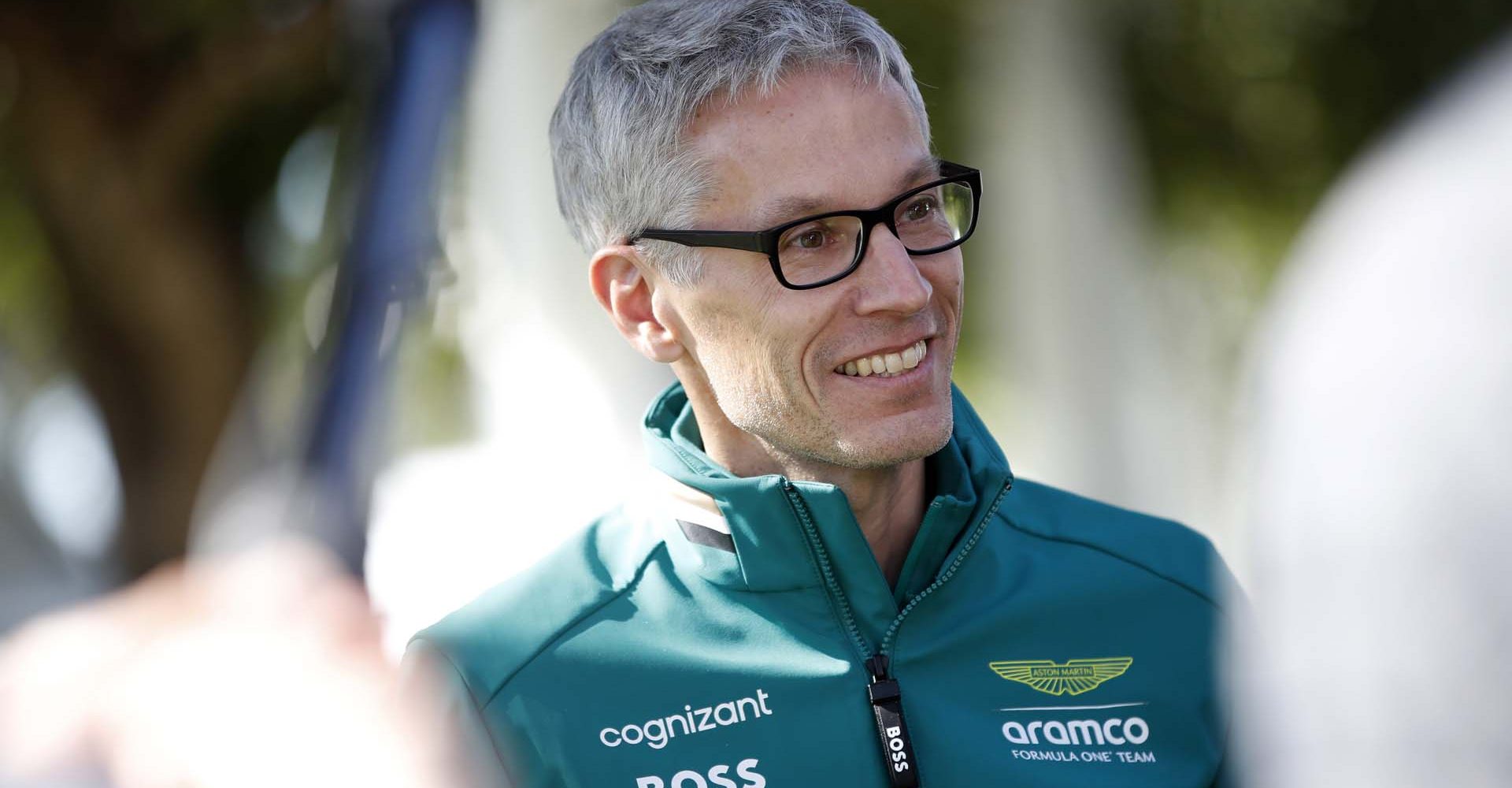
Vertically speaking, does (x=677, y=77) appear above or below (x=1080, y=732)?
above

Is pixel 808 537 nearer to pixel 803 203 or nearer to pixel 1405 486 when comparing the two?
pixel 803 203

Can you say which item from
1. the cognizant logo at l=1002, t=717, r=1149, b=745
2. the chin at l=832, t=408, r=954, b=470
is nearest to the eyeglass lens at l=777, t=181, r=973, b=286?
the chin at l=832, t=408, r=954, b=470

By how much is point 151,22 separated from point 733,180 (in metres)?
5.43

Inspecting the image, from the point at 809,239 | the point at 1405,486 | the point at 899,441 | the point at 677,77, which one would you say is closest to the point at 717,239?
the point at 809,239

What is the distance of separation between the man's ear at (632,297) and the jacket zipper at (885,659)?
52cm

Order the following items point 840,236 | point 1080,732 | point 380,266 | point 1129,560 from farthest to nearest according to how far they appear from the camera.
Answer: point 1129,560 → point 840,236 → point 1080,732 → point 380,266

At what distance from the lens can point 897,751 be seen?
80.7 inches

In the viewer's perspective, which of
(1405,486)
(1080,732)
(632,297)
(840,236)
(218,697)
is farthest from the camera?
(632,297)

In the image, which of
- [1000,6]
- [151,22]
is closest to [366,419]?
[151,22]

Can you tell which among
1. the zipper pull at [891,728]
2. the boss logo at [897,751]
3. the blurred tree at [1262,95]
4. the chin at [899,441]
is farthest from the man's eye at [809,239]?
the blurred tree at [1262,95]

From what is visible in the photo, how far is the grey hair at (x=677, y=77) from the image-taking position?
2340 millimetres

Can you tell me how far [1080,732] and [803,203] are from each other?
0.93 metres

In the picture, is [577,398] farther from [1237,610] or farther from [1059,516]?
[1237,610]

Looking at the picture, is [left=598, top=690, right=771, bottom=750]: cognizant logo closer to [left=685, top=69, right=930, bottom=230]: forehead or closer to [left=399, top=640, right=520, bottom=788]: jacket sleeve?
[left=399, top=640, right=520, bottom=788]: jacket sleeve
